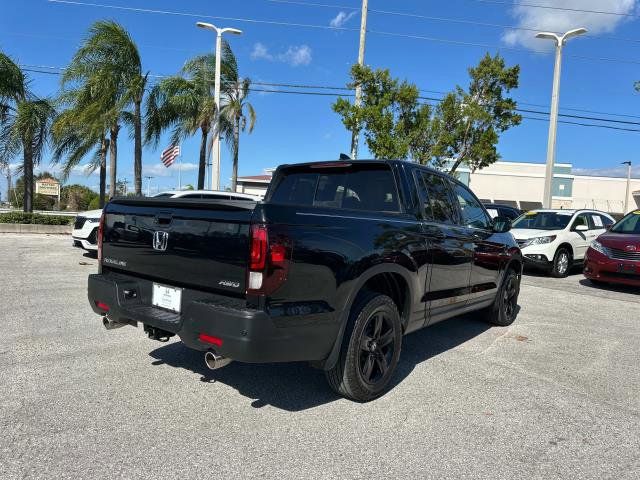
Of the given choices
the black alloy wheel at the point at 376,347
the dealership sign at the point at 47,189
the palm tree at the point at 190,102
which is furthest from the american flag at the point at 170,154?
the dealership sign at the point at 47,189

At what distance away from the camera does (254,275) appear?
9.60 feet

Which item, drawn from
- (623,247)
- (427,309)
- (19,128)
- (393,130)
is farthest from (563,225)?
(19,128)

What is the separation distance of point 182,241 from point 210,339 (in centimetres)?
72

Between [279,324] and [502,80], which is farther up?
[502,80]

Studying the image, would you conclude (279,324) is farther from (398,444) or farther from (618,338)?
(618,338)

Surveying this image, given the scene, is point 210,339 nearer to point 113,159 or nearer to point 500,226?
point 500,226

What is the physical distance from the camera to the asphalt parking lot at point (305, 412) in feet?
9.32

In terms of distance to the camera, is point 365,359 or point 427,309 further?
point 427,309

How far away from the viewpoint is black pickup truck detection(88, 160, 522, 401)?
9.71 ft

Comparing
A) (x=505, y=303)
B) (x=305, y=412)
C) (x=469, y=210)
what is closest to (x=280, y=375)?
(x=305, y=412)

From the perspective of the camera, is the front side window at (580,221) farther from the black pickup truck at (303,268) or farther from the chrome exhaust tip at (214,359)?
the chrome exhaust tip at (214,359)

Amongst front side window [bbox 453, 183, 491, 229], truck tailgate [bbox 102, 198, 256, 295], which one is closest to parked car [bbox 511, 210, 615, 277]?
front side window [bbox 453, 183, 491, 229]

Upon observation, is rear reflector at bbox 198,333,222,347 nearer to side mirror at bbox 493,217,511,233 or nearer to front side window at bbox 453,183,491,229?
front side window at bbox 453,183,491,229

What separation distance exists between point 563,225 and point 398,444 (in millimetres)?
9997
